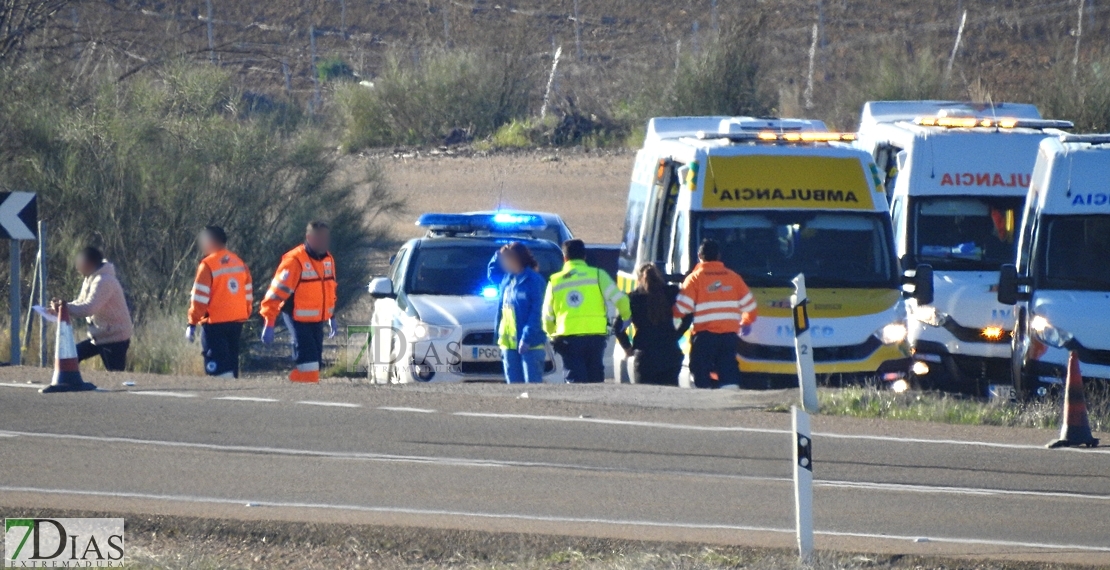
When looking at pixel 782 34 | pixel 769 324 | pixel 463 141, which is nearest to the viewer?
pixel 769 324

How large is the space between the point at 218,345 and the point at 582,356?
11.1ft

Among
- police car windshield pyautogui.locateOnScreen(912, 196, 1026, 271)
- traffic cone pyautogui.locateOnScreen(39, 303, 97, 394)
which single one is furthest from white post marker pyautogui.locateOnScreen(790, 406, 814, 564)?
police car windshield pyautogui.locateOnScreen(912, 196, 1026, 271)

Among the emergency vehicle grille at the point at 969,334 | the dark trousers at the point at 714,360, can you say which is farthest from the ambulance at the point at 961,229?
the dark trousers at the point at 714,360

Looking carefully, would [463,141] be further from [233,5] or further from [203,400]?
[203,400]

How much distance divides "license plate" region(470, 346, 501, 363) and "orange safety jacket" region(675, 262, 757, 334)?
2043 millimetres

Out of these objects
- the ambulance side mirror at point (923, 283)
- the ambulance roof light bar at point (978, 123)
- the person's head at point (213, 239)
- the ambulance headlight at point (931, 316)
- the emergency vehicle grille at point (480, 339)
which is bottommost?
the emergency vehicle grille at point (480, 339)

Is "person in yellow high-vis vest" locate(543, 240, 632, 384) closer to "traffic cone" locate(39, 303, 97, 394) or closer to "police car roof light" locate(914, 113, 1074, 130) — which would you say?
"traffic cone" locate(39, 303, 97, 394)

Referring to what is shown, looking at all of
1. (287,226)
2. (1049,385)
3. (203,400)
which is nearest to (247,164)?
(287,226)

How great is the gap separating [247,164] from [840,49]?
117 feet

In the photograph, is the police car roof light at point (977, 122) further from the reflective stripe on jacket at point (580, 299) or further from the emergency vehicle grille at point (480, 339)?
the emergency vehicle grille at point (480, 339)

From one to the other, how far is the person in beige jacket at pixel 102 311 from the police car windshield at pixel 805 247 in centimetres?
543

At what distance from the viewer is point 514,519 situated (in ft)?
26.2

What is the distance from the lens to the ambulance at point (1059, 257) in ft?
40.1

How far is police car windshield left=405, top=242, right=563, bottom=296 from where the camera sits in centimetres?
1439
